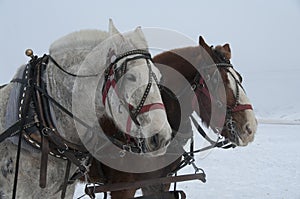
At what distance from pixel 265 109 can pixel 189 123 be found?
74.3 ft

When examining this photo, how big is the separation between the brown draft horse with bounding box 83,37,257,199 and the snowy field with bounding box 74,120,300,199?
79cm

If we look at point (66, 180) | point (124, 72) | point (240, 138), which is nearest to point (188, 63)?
point (240, 138)

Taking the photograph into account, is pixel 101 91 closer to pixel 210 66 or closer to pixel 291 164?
pixel 210 66

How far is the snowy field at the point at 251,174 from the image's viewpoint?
5.54 m

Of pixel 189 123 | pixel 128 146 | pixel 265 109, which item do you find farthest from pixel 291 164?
pixel 265 109

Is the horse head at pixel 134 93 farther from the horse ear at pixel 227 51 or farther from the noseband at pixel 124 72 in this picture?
the horse ear at pixel 227 51

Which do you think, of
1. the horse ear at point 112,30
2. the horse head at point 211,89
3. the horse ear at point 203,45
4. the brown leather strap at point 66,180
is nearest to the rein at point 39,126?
the brown leather strap at point 66,180

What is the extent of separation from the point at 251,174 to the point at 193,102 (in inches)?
158

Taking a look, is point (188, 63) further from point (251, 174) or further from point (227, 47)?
point (251, 174)

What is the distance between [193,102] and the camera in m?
3.27

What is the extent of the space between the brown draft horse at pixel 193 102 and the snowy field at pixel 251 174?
79 centimetres

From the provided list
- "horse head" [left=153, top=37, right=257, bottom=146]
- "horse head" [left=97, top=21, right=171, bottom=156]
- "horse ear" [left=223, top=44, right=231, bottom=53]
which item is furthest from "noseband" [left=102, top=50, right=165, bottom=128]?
"horse ear" [left=223, top=44, right=231, bottom=53]

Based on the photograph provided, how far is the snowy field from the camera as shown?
5535 millimetres

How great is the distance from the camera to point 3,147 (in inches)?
87.7
